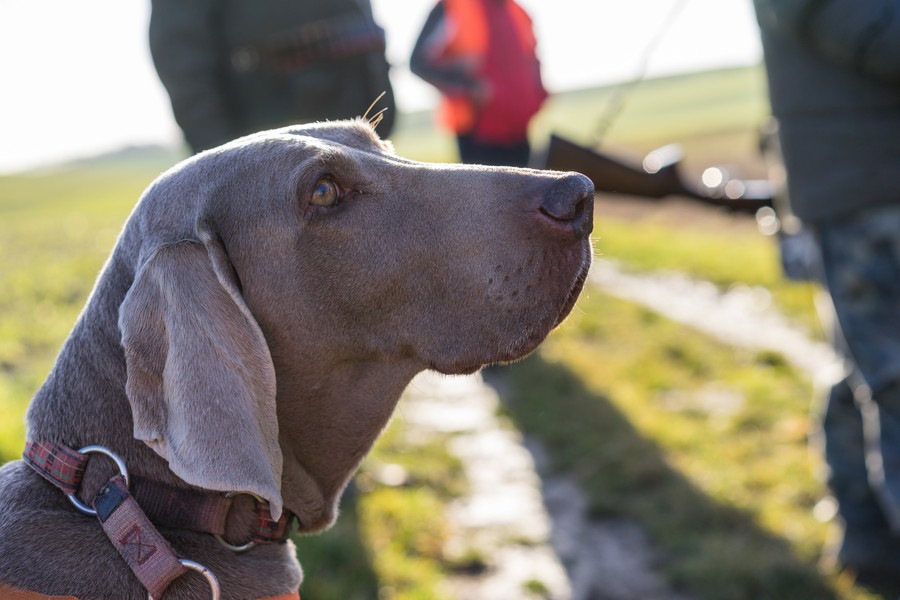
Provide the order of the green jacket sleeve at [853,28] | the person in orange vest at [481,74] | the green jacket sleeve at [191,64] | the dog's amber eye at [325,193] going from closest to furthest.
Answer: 1. the dog's amber eye at [325,193]
2. the green jacket sleeve at [853,28]
3. the green jacket sleeve at [191,64]
4. the person in orange vest at [481,74]

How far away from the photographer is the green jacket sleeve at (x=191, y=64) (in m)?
4.30

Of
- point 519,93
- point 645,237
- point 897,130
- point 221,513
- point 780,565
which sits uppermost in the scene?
point 221,513

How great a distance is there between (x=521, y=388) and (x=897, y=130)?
3288 millimetres

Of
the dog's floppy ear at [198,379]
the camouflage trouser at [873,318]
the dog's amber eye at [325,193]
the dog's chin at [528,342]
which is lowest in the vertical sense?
the camouflage trouser at [873,318]

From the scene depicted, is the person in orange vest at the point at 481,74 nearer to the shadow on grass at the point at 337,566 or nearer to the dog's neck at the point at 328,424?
the shadow on grass at the point at 337,566

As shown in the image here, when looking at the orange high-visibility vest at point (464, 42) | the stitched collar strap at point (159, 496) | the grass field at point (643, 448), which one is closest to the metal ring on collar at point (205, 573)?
the stitched collar strap at point (159, 496)

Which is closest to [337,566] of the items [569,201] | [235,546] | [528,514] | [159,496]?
[528,514]

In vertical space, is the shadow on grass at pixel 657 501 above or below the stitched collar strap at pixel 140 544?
below

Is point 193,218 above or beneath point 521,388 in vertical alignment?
above

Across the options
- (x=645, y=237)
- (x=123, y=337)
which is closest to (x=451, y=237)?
(x=123, y=337)

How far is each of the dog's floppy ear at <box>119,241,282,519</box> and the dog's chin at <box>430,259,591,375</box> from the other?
526mm

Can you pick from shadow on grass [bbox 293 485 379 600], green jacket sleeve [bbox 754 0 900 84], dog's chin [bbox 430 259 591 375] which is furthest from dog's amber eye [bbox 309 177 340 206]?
green jacket sleeve [bbox 754 0 900 84]

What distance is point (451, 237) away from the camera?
2.40m

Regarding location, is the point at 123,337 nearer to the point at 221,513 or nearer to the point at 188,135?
the point at 221,513
